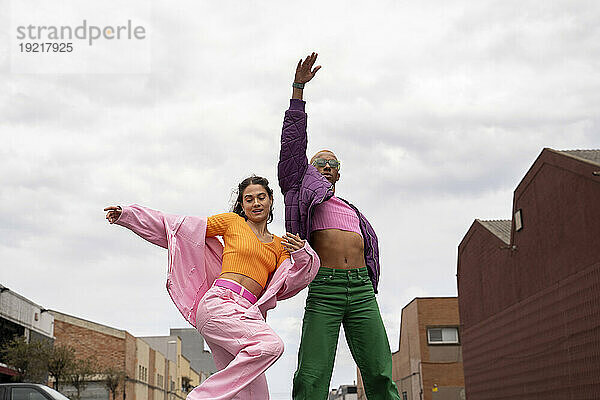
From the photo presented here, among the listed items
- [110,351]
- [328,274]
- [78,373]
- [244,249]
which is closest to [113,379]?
[110,351]

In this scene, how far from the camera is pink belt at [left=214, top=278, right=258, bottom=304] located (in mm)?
4652

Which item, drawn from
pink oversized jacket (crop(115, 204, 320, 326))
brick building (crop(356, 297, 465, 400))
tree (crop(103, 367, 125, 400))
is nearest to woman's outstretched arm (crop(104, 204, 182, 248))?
pink oversized jacket (crop(115, 204, 320, 326))

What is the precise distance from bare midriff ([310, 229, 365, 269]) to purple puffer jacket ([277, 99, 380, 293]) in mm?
84

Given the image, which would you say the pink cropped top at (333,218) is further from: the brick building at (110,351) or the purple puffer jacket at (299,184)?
the brick building at (110,351)

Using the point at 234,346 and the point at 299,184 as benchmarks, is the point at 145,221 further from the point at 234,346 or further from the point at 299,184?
the point at 299,184

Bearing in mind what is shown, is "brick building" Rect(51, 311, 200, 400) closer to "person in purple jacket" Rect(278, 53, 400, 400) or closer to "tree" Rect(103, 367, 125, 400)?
"tree" Rect(103, 367, 125, 400)

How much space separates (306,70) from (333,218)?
106cm

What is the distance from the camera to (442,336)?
4981 cm

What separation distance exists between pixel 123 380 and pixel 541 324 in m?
24.7

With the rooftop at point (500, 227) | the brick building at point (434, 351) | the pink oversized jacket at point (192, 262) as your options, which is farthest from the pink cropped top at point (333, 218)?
the brick building at point (434, 351)

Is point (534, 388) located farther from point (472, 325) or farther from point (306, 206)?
point (306, 206)

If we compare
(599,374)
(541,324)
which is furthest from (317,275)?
(541,324)

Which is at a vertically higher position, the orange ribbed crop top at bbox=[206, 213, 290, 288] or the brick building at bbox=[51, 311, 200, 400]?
the brick building at bbox=[51, 311, 200, 400]

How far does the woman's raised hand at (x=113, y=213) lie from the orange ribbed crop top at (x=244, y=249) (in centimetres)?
62
